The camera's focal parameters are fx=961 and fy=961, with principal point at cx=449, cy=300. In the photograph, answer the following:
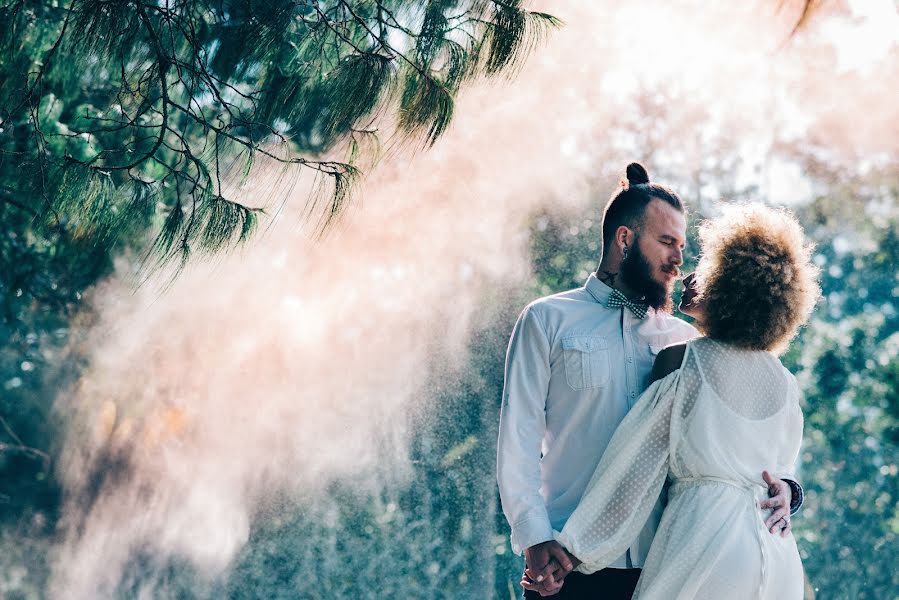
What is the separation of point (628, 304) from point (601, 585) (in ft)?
1.89

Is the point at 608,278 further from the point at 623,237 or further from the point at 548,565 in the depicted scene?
the point at 548,565

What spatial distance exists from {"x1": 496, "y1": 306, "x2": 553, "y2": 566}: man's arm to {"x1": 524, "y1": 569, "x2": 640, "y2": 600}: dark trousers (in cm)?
11

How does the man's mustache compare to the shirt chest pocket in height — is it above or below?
above

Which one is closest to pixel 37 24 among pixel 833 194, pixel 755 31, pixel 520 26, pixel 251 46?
pixel 251 46

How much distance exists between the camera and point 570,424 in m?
1.92

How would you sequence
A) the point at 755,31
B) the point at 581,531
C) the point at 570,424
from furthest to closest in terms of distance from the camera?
the point at 755,31 < the point at 570,424 < the point at 581,531

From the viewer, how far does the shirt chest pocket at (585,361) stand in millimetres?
1915

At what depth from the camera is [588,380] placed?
192cm

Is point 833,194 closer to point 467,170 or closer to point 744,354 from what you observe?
point 467,170

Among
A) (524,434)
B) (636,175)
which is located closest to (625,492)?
(524,434)

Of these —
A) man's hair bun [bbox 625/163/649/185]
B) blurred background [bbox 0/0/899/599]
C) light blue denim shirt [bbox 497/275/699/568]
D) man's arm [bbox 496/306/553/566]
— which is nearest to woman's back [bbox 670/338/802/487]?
light blue denim shirt [bbox 497/275/699/568]

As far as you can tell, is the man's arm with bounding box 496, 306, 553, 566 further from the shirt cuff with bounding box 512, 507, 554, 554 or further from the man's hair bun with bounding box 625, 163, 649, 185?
the man's hair bun with bounding box 625, 163, 649, 185

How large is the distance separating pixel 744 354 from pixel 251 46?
5.41ft

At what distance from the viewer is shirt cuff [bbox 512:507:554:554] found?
1.79m
